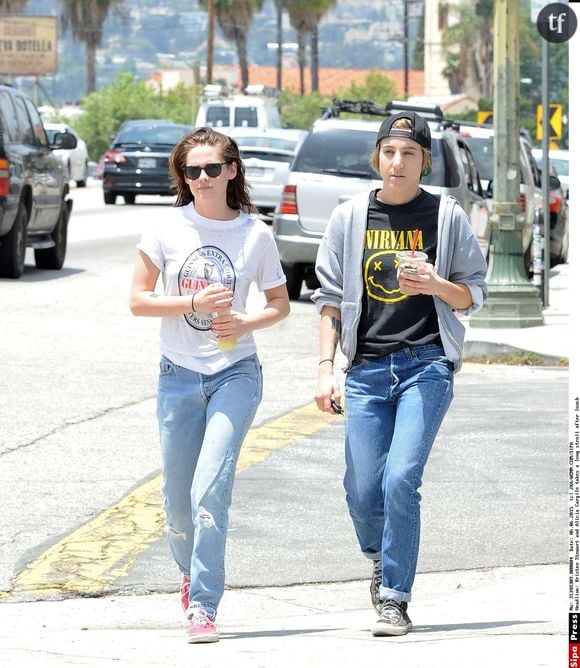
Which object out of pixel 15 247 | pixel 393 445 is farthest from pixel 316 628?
pixel 15 247

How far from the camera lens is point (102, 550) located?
23.5 ft

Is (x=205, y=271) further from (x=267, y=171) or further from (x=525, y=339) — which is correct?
(x=267, y=171)

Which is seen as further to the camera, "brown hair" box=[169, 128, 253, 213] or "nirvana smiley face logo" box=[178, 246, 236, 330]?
"brown hair" box=[169, 128, 253, 213]

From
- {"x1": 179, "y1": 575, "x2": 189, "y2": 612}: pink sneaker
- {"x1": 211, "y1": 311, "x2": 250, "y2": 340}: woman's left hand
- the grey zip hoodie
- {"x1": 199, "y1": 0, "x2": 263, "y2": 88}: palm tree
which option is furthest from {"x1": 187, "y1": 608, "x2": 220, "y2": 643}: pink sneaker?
{"x1": 199, "y1": 0, "x2": 263, "y2": 88}: palm tree

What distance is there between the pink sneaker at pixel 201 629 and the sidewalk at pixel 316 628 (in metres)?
0.04

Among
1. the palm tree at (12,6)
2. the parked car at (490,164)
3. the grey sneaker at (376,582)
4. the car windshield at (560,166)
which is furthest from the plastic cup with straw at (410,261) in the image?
the palm tree at (12,6)

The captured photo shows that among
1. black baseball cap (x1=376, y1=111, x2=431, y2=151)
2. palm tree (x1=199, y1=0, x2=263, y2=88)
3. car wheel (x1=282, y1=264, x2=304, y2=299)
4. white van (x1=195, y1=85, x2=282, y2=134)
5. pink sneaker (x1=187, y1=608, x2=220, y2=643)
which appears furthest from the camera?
palm tree (x1=199, y1=0, x2=263, y2=88)

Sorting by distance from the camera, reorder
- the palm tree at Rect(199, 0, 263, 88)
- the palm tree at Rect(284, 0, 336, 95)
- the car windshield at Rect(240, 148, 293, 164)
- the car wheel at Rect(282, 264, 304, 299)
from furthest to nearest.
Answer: the palm tree at Rect(284, 0, 336, 95), the palm tree at Rect(199, 0, 263, 88), the car windshield at Rect(240, 148, 293, 164), the car wheel at Rect(282, 264, 304, 299)

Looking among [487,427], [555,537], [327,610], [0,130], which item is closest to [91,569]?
[327,610]

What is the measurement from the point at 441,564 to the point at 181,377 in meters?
1.79

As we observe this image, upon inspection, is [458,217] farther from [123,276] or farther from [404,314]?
Result: [123,276]

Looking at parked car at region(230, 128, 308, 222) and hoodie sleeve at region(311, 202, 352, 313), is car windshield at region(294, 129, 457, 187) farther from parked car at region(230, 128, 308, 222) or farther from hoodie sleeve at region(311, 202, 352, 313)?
hoodie sleeve at region(311, 202, 352, 313)

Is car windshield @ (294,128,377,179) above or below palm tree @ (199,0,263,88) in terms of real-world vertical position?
below

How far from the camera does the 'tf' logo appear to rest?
14.2ft
